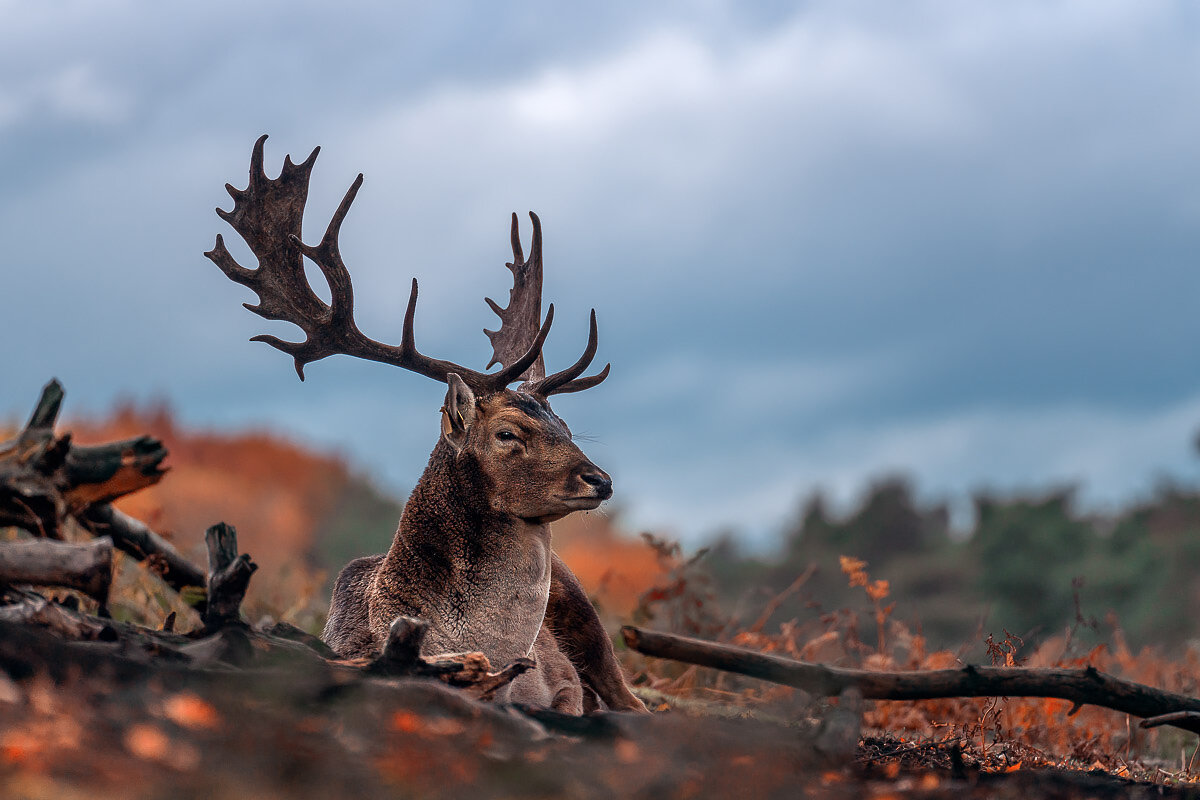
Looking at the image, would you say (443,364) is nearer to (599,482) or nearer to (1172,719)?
(599,482)

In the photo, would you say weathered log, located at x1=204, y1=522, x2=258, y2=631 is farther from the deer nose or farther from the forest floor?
the deer nose

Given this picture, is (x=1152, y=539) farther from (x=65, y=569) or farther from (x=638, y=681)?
(x=65, y=569)

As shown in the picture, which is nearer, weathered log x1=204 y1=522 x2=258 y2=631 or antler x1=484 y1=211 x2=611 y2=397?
weathered log x1=204 y1=522 x2=258 y2=631

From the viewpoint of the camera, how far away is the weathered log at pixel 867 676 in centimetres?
434

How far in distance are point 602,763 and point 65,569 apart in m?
2.04

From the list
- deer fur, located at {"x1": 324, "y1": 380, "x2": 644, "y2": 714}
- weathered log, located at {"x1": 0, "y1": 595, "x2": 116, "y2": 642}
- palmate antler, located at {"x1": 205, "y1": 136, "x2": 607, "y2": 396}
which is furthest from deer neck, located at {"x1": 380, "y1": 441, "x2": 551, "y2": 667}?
weathered log, located at {"x1": 0, "y1": 595, "x2": 116, "y2": 642}

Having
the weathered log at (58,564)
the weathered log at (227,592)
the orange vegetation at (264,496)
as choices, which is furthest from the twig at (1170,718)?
the orange vegetation at (264,496)

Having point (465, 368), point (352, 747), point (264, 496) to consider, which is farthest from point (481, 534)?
point (264, 496)

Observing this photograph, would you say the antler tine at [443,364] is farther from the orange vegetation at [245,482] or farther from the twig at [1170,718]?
the orange vegetation at [245,482]

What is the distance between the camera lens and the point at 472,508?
593cm

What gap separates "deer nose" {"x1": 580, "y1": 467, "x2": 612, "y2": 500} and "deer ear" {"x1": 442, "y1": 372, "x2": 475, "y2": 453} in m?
0.69

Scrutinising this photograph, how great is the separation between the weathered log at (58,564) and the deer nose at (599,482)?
2.31 meters

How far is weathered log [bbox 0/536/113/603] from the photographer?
4.14m

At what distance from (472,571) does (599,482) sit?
812mm
